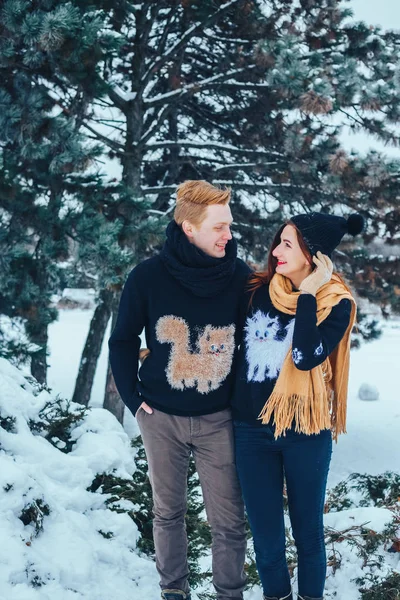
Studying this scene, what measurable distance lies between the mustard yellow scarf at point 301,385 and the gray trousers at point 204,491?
10.9 inches

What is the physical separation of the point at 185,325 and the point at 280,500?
0.83 m

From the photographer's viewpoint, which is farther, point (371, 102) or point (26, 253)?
point (371, 102)

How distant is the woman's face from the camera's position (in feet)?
7.64

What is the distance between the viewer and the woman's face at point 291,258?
233 cm

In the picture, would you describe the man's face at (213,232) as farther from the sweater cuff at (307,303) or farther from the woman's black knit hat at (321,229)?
the sweater cuff at (307,303)

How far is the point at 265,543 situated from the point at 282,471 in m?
0.29

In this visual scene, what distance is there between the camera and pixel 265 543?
89.3 inches

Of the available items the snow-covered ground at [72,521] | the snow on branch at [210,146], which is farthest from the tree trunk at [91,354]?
the snow-covered ground at [72,521]

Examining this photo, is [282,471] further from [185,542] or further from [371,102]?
[371,102]

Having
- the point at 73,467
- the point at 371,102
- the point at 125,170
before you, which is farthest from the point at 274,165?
the point at 73,467

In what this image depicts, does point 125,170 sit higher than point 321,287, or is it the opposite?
point 125,170

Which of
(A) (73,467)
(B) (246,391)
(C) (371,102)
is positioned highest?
(C) (371,102)

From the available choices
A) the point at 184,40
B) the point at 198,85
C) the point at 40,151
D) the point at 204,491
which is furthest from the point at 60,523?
the point at 184,40

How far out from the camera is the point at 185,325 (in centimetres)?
240
